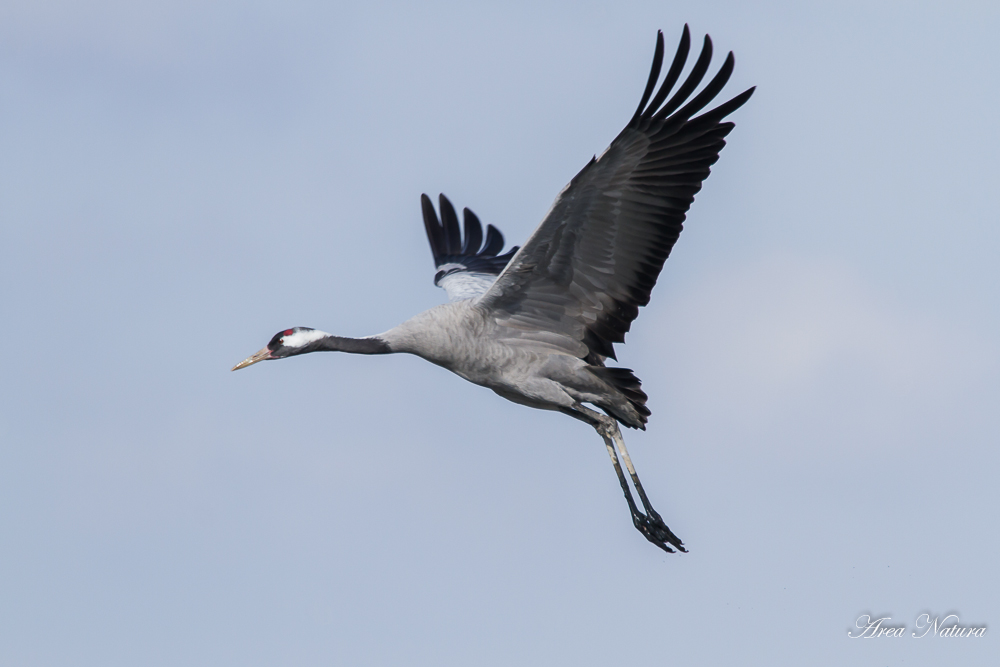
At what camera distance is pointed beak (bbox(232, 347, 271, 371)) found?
11320 millimetres

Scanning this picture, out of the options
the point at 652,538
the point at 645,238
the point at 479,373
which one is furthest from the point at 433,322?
the point at 652,538

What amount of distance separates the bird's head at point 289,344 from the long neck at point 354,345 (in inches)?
2.5

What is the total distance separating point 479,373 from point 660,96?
3016 millimetres

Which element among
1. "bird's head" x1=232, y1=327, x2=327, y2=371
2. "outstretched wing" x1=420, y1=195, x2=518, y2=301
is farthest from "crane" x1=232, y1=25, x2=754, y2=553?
"outstretched wing" x1=420, y1=195, x2=518, y2=301

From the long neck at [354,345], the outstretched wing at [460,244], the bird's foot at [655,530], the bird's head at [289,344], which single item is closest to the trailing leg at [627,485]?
the bird's foot at [655,530]

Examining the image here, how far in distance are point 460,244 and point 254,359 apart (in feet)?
14.4

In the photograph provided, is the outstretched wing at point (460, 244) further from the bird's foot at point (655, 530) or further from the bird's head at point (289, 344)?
the bird's foot at point (655, 530)

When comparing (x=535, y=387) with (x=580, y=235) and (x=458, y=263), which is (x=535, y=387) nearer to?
(x=580, y=235)

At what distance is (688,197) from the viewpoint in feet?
34.7

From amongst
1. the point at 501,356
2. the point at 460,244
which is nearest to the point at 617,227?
the point at 501,356

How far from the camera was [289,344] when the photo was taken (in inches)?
444

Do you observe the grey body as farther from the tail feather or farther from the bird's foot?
the bird's foot

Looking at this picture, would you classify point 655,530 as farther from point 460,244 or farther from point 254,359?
point 460,244

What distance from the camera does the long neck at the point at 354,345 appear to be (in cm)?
1122
